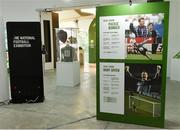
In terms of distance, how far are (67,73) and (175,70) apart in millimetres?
3603

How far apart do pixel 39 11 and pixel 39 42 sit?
4874 mm

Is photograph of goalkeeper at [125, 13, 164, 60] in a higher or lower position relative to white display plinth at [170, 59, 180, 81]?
higher

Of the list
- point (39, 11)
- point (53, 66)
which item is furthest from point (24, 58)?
point (53, 66)

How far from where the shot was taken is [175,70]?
24.6 feet

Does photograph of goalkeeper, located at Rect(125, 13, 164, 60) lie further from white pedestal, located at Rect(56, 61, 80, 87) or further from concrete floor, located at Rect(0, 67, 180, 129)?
white pedestal, located at Rect(56, 61, 80, 87)

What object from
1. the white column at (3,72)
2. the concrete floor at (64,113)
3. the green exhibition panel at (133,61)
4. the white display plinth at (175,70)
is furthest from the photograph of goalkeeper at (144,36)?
the white display plinth at (175,70)

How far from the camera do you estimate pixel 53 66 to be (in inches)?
439

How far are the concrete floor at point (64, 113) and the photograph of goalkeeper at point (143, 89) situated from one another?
302 mm

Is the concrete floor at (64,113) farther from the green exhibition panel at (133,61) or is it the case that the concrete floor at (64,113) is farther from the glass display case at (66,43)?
the glass display case at (66,43)

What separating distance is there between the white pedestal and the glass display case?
17 cm

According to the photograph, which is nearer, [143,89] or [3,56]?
[143,89]

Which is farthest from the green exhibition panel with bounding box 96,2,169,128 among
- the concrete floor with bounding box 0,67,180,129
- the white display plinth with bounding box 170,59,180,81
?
the white display plinth with bounding box 170,59,180,81

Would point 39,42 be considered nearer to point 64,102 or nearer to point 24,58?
point 24,58

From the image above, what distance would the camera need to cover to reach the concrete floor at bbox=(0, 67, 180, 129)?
3.80 meters
